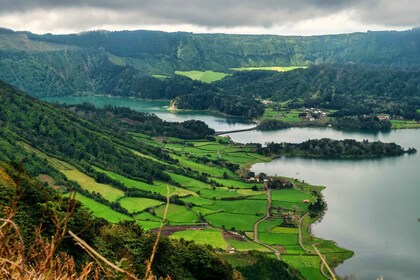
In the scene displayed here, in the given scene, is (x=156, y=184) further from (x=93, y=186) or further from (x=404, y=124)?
(x=404, y=124)

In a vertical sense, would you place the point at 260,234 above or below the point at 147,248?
below

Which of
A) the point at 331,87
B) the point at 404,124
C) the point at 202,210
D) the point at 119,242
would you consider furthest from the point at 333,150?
the point at 331,87

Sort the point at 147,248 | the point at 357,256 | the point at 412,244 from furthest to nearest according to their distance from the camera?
the point at 412,244 < the point at 357,256 < the point at 147,248

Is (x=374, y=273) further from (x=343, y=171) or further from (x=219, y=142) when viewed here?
(x=219, y=142)

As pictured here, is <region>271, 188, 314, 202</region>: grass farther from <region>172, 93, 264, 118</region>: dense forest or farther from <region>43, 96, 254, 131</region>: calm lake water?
<region>172, 93, 264, 118</region>: dense forest

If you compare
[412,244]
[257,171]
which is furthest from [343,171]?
[412,244]

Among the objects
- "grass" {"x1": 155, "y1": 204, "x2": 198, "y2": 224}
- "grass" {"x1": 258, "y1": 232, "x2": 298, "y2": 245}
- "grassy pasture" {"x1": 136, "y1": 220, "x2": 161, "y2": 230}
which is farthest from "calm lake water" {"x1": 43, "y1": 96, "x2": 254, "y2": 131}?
"grass" {"x1": 258, "y1": 232, "x2": 298, "y2": 245}
